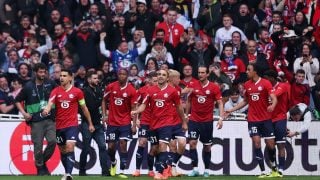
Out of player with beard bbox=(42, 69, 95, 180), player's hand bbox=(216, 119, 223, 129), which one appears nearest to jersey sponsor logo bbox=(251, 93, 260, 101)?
player's hand bbox=(216, 119, 223, 129)

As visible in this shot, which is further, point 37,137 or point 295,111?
point 295,111

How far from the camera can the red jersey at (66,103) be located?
90.3 feet

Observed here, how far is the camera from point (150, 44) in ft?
115

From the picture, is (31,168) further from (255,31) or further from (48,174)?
(255,31)

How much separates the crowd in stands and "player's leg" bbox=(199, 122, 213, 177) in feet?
7.86

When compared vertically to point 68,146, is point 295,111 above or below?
above

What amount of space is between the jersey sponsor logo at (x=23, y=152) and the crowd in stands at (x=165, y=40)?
1085 millimetres

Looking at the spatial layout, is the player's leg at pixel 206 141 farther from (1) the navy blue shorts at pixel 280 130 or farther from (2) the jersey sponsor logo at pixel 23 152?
(2) the jersey sponsor logo at pixel 23 152

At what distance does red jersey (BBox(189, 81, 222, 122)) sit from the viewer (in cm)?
3011

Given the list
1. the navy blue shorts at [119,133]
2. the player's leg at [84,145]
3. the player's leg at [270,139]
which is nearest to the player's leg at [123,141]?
the navy blue shorts at [119,133]

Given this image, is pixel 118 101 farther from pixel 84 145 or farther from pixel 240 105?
pixel 240 105

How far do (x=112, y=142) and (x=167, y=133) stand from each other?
8.09 feet

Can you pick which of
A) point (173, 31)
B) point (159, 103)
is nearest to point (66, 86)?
point (159, 103)

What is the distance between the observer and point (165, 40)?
1377 inches
